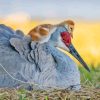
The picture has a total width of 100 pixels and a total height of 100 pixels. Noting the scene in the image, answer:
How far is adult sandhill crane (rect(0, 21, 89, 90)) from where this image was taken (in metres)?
13.0

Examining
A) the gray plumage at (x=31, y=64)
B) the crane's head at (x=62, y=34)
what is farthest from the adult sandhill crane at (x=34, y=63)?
the crane's head at (x=62, y=34)

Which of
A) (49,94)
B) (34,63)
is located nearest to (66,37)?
(34,63)

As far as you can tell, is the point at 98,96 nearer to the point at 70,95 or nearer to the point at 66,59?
the point at 70,95

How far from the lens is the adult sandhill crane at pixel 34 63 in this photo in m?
13.0

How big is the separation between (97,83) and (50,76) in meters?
1.61

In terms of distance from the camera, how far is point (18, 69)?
1302cm

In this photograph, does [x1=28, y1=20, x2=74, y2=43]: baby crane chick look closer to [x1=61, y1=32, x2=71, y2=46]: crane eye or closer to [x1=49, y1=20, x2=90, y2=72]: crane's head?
[x1=49, y1=20, x2=90, y2=72]: crane's head

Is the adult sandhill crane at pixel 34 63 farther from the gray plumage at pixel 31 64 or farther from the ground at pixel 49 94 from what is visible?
the ground at pixel 49 94

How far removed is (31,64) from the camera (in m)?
13.0

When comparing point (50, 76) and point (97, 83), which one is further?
point (97, 83)

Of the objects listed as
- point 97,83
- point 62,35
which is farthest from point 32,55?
point 97,83

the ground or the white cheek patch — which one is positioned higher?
the white cheek patch

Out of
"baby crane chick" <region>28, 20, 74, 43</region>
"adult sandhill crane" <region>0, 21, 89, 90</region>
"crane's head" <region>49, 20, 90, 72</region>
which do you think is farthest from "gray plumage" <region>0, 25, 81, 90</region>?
"crane's head" <region>49, 20, 90, 72</region>

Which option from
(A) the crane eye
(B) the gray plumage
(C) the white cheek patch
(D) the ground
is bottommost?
(D) the ground
